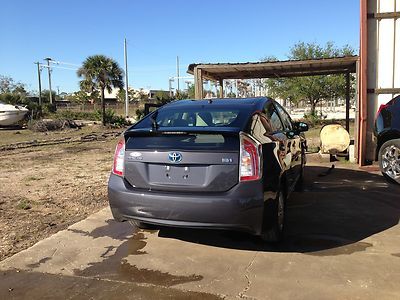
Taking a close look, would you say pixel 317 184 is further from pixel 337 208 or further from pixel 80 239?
pixel 80 239

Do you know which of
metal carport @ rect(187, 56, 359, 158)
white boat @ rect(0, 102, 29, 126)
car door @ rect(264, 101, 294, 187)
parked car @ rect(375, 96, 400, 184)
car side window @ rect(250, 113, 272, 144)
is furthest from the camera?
white boat @ rect(0, 102, 29, 126)

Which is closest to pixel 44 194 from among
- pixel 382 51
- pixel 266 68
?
pixel 266 68

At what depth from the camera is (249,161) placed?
4039mm

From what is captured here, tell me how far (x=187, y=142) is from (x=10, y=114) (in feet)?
92.8

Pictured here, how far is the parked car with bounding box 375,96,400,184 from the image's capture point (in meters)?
7.80

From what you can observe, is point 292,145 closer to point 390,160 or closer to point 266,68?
point 390,160

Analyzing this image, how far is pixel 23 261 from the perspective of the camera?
14.4 feet

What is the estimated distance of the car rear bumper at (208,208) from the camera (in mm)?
3975

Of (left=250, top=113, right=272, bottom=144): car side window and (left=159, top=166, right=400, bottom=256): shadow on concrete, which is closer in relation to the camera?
(left=250, top=113, right=272, bottom=144): car side window

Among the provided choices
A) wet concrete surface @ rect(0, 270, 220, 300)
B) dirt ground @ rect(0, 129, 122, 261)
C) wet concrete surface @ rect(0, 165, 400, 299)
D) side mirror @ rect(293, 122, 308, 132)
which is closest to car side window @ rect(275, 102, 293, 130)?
side mirror @ rect(293, 122, 308, 132)

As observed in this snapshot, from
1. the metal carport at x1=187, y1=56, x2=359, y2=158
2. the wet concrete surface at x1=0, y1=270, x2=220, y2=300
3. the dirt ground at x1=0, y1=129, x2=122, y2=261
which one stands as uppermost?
the metal carport at x1=187, y1=56, x2=359, y2=158

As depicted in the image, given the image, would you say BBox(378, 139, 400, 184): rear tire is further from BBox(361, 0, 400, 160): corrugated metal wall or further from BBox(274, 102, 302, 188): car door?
BBox(274, 102, 302, 188): car door

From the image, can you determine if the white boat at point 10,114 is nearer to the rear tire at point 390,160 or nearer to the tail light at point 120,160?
the rear tire at point 390,160

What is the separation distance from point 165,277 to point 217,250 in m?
0.82
